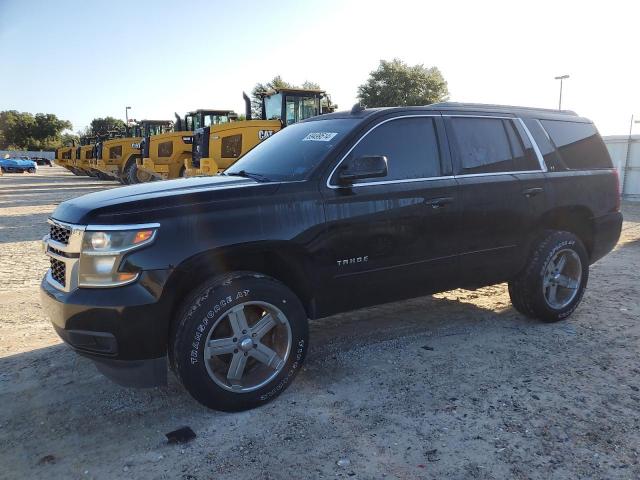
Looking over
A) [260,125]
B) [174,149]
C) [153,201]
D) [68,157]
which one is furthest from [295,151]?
[68,157]

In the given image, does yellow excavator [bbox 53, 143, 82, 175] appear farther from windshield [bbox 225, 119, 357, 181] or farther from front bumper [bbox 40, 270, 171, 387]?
front bumper [bbox 40, 270, 171, 387]

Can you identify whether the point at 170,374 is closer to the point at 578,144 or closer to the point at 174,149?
the point at 578,144

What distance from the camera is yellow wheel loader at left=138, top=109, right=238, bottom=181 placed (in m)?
20.0

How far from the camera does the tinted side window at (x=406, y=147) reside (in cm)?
381

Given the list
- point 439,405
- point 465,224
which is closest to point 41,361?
point 439,405

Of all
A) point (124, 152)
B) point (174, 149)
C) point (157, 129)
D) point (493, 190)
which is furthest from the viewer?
point (157, 129)

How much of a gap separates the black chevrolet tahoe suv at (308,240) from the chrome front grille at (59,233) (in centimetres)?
2

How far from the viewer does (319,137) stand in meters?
3.95

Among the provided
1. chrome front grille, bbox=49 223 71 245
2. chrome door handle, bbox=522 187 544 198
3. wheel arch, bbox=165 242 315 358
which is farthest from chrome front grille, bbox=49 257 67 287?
chrome door handle, bbox=522 187 544 198

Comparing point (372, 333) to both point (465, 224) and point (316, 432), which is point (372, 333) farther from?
point (316, 432)

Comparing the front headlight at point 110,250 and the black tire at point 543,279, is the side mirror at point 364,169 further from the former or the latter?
the black tire at point 543,279

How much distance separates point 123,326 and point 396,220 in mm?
2023

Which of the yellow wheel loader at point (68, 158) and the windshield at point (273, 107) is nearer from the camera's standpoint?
the windshield at point (273, 107)

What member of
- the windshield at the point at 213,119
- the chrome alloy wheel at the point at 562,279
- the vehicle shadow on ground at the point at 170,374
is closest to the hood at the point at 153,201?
the vehicle shadow on ground at the point at 170,374
